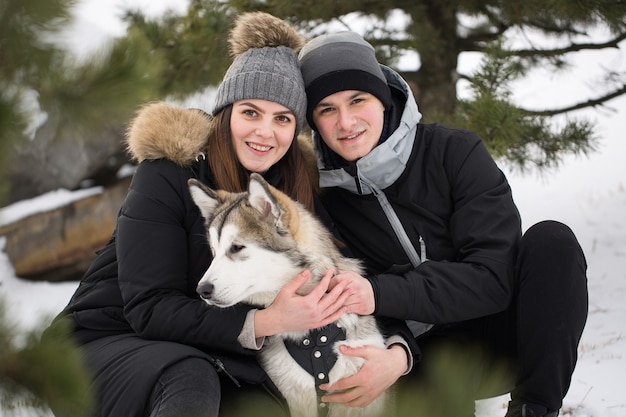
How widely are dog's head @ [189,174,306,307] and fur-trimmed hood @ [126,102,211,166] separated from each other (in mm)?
221

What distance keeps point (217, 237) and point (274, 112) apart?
0.58 meters

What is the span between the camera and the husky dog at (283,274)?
2.33 meters

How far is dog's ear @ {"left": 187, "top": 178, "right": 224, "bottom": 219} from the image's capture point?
92.8 inches

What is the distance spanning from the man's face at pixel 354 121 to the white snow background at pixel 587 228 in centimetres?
98

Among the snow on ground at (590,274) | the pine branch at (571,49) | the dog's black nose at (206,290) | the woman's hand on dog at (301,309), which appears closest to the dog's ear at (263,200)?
the woman's hand on dog at (301,309)

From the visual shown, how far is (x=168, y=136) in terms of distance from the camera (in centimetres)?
252

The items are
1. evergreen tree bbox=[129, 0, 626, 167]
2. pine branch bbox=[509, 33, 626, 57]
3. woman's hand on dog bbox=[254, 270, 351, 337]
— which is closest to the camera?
woman's hand on dog bbox=[254, 270, 351, 337]

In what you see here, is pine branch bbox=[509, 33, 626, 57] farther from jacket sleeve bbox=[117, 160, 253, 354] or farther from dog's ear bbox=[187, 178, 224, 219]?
jacket sleeve bbox=[117, 160, 253, 354]

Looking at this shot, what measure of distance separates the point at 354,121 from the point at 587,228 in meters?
5.43

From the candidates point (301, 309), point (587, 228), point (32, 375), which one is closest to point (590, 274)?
point (587, 228)

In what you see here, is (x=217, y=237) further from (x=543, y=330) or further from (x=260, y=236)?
(x=543, y=330)

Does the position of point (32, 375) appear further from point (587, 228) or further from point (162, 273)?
point (587, 228)

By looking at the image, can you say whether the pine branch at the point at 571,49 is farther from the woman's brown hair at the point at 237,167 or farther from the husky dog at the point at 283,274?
the husky dog at the point at 283,274

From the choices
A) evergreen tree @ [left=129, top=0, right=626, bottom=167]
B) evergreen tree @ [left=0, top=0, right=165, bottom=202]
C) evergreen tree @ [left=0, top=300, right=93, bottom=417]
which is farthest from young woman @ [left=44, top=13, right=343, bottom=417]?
evergreen tree @ [left=129, top=0, right=626, bottom=167]
